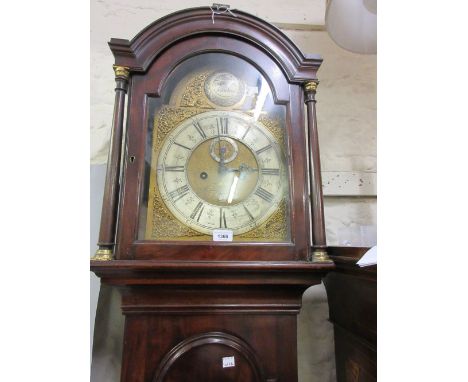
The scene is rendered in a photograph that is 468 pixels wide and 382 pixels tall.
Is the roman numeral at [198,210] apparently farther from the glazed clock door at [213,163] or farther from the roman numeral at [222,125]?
the roman numeral at [222,125]

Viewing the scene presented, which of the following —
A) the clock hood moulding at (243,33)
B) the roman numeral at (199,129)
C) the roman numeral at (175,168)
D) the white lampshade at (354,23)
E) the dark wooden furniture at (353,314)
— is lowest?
the dark wooden furniture at (353,314)

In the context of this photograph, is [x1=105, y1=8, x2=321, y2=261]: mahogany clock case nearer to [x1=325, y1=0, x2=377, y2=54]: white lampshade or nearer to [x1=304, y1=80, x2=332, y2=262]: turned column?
[x1=304, y1=80, x2=332, y2=262]: turned column

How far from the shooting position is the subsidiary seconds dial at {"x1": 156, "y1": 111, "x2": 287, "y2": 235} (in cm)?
73

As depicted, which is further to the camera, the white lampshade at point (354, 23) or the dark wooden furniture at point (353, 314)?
the white lampshade at point (354, 23)

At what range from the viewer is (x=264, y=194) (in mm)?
758

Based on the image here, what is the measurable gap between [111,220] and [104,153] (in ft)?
1.48

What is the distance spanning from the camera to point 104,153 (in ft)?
3.47

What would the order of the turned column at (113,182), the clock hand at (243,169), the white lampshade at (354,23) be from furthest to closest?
the white lampshade at (354,23) < the clock hand at (243,169) < the turned column at (113,182)

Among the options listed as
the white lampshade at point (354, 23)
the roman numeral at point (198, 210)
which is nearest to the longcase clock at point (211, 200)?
the roman numeral at point (198, 210)

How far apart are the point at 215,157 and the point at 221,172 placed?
0.13ft

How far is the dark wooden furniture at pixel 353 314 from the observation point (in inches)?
27.3
